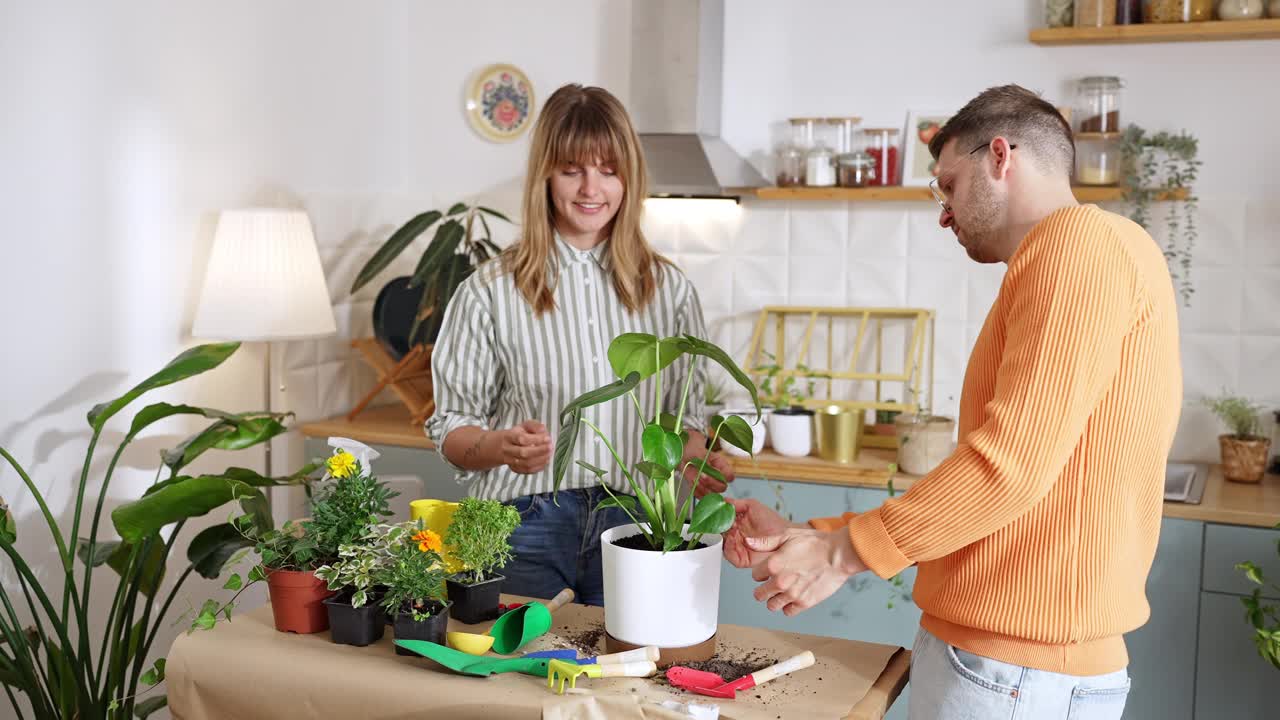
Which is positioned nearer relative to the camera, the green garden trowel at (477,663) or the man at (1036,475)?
the man at (1036,475)

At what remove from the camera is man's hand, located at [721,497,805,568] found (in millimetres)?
1484

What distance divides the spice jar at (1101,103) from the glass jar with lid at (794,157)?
727mm

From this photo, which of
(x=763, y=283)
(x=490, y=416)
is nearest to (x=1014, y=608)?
(x=490, y=416)

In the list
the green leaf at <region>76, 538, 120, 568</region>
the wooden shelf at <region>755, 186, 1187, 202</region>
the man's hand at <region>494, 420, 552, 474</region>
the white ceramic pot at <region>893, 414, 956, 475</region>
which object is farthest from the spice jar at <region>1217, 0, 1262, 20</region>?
the green leaf at <region>76, 538, 120, 568</region>

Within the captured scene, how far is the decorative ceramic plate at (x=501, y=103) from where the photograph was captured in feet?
11.6

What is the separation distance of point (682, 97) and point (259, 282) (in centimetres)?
124

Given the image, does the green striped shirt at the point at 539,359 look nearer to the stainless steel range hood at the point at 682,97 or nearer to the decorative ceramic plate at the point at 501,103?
the stainless steel range hood at the point at 682,97

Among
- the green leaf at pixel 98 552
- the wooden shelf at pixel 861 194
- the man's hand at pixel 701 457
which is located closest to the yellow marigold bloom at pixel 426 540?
the man's hand at pixel 701 457

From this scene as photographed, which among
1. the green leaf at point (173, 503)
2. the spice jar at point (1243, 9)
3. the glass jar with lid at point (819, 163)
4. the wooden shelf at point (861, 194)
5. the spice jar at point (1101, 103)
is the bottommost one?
the green leaf at point (173, 503)

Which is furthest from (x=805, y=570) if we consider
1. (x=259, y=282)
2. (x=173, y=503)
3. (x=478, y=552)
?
(x=259, y=282)

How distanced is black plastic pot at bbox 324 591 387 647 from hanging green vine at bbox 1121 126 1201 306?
7.28ft

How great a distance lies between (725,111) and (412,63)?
1027 millimetres

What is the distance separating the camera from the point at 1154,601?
99.4 inches

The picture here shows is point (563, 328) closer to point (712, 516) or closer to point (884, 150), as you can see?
point (712, 516)
